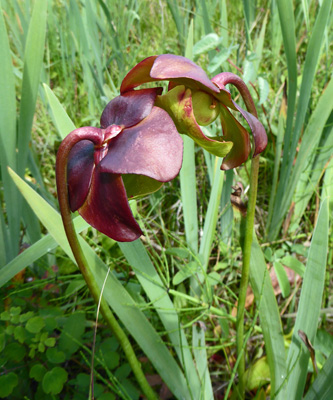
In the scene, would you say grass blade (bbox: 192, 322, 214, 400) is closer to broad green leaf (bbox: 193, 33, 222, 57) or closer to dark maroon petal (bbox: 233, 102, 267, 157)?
dark maroon petal (bbox: 233, 102, 267, 157)

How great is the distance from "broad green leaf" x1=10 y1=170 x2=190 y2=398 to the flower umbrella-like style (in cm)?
20

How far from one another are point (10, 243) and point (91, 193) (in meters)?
0.62

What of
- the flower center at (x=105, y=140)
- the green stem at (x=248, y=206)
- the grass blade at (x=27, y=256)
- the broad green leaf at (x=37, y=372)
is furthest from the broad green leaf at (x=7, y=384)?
the flower center at (x=105, y=140)

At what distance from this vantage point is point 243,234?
2.21ft

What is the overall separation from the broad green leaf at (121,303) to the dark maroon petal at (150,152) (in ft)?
Answer: 0.88

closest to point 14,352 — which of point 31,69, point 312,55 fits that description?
point 31,69

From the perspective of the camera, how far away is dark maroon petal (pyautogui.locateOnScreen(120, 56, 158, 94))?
41 centimetres

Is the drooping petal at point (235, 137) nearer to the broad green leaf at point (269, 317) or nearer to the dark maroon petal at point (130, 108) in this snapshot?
the dark maroon petal at point (130, 108)

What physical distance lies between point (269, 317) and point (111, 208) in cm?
48

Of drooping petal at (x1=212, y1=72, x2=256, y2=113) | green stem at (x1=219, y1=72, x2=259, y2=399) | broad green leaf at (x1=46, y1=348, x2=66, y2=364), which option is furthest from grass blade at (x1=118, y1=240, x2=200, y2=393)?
drooping petal at (x1=212, y1=72, x2=256, y2=113)

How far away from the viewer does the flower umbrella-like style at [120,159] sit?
0.36 meters

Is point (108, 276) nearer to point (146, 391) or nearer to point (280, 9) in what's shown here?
point (146, 391)

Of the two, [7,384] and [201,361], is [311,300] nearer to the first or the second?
[201,361]

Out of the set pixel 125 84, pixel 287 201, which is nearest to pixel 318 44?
pixel 287 201
